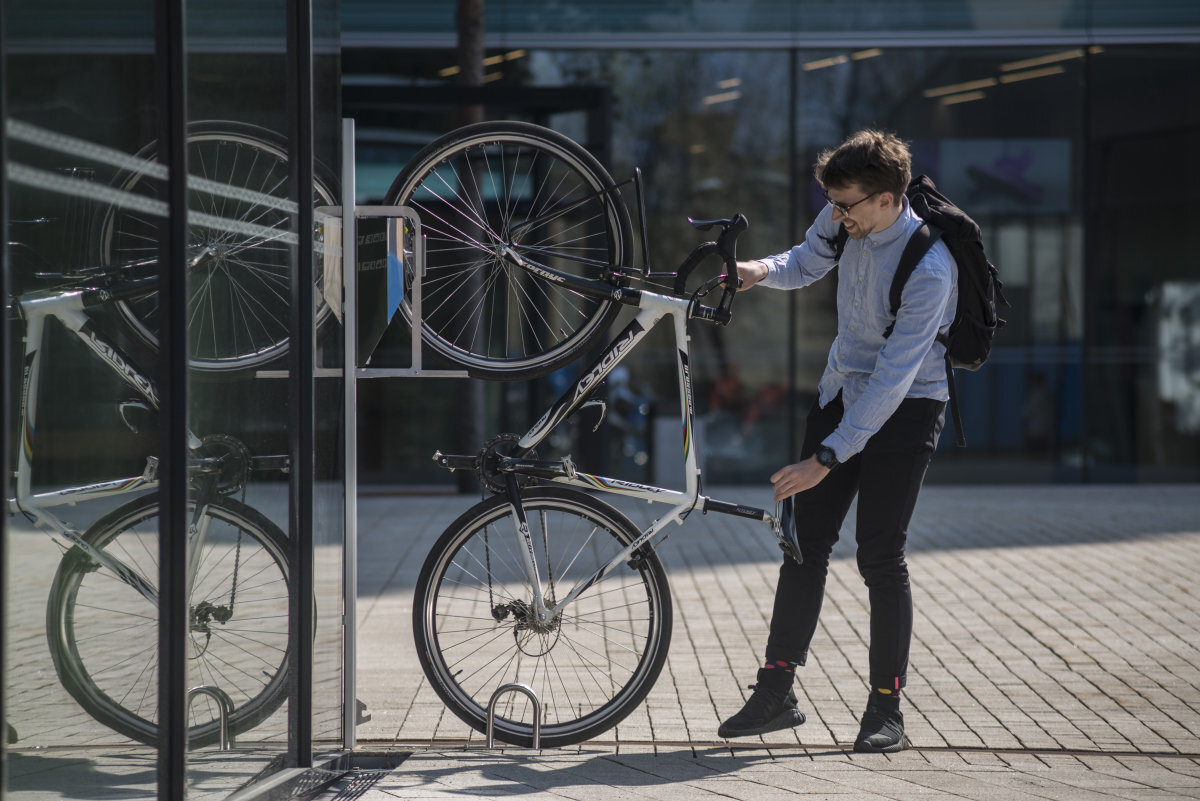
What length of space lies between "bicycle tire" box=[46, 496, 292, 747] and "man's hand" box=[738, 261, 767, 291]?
1.70 metres

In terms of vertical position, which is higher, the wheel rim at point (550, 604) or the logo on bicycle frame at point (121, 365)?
the logo on bicycle frame at point (121, 365)

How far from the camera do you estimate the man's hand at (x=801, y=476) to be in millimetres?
3859

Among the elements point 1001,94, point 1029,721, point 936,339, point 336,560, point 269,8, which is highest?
point 1001,94

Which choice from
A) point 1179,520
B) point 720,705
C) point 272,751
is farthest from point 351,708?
point 1179,520

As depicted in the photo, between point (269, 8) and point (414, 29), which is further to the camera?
point (414, 29)

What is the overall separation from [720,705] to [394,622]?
6.63 ft

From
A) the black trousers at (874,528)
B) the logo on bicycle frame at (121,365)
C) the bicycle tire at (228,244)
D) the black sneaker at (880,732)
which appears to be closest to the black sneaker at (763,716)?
the black trousers at (874,528)

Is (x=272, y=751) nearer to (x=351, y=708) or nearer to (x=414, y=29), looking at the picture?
(x=351, y=708)

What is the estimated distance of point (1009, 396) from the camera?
41.4 ft

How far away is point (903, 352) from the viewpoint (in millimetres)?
3836

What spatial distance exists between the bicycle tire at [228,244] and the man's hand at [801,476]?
1.47 meters

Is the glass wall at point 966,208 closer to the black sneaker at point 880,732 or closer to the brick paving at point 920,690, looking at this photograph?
the brick paving at point 920,690

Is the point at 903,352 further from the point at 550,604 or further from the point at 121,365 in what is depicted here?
the point at 121,365

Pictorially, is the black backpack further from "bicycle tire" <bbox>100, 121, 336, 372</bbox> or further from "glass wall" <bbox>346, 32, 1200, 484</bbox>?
"glass wall" <bbox>346, 32, 1200, 484</bbox>
